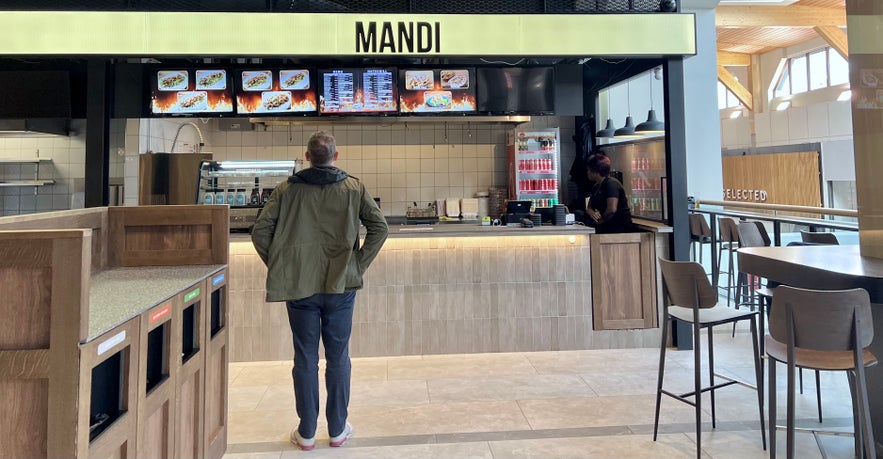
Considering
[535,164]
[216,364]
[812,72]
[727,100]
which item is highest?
[727,100]

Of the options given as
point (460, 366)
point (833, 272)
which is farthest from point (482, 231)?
point (833, 272)

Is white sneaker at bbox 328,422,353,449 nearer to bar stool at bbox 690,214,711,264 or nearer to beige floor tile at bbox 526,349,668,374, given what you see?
beige floor tile at bbox 526,349,668,374

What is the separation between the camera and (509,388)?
136 inches

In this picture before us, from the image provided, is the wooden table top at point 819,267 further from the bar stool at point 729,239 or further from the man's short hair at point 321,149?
the bar stool at point 729,239

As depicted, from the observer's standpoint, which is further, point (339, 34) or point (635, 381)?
point (339, 34)

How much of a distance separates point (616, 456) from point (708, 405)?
980 mm

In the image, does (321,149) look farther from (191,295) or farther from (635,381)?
(635,381)

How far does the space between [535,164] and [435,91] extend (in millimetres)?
2218

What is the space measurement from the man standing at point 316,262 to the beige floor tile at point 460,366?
1.15m

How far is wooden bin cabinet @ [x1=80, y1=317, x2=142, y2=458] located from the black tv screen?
3.85 meters

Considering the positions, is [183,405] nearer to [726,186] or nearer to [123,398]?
[123,398]

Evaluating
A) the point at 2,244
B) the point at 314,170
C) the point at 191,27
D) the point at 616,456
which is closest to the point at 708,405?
the point at 616,456

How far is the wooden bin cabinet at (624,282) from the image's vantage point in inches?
169

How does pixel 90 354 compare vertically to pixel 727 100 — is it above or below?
below
